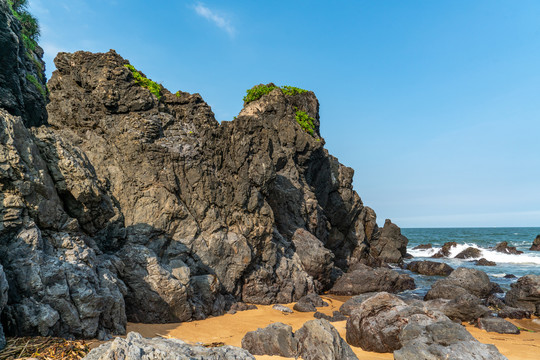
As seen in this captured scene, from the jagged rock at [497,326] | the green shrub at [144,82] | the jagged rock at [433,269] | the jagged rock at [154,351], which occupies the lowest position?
the jagged rock at [433,269]

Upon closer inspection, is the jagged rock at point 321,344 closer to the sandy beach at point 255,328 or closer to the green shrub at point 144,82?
the sandy beach at point 255,328

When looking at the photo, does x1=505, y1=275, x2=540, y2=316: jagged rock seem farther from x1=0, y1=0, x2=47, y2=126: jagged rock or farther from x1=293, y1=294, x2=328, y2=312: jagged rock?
x1=0, y1=0, x2=47, y2=126: jagged rock

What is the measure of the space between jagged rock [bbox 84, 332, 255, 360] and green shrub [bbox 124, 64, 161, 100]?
16240 mm

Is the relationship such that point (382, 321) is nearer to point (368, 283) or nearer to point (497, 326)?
point (497, 326)

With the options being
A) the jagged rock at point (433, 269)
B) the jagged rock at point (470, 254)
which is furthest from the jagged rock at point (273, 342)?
the jagged rock at point (470, 254)

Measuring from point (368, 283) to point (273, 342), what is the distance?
15.1 meters

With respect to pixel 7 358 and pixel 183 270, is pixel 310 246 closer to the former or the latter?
pixel 183 270

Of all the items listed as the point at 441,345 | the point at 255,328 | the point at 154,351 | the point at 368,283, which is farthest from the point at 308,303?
the point at 154,351

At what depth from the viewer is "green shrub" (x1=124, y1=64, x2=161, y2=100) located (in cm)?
1842

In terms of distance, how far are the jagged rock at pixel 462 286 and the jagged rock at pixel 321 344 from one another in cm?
1450

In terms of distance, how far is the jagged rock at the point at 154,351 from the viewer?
14.6ft

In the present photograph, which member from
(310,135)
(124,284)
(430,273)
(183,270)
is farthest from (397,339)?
(430,273)

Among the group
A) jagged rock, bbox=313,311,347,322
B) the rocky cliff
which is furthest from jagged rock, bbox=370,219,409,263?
jagged rock, bbox=313,311,347,322

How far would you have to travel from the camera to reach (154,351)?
4.57 m
